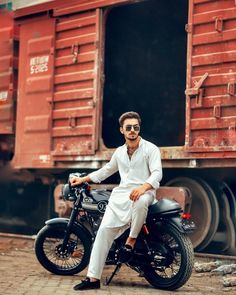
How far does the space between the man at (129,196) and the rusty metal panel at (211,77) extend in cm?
169

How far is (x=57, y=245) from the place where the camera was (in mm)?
5926

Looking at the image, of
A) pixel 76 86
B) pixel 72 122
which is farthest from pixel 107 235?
pixel 76 86

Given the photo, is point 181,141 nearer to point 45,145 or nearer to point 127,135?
point 45,145

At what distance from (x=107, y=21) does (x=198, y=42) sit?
204 cm

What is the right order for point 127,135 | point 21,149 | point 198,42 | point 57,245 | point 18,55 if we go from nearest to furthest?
point 127,135 → point 57,245 → point 198,42 → point 21,149 → point 18,55

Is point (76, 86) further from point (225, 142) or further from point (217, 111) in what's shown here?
point (225, 142)

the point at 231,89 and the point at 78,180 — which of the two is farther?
the point at 231,89

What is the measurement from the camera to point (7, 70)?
987 centimetres

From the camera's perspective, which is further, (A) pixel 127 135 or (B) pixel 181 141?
(B) pixel 181 141

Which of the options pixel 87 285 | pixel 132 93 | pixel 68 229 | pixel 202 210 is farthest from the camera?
pixel 132 93

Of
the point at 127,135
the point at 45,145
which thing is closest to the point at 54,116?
the point at 45,145

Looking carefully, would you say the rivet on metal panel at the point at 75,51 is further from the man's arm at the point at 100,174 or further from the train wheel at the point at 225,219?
the man's arm at the point at 100,174

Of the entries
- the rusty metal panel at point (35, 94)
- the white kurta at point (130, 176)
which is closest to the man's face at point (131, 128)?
the white kurta at point (130, 176)

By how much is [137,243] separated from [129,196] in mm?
481
